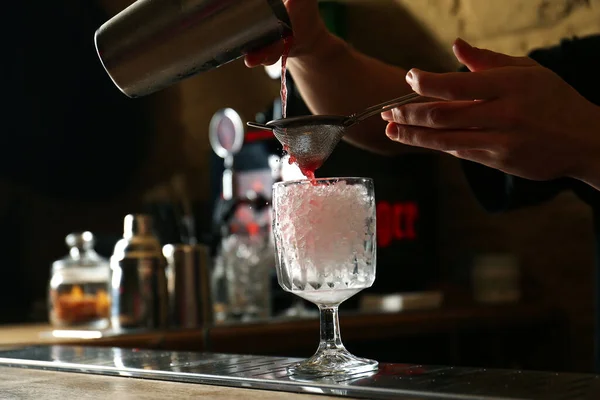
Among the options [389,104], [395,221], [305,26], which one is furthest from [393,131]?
[395,221]

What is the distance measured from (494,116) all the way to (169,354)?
0.62 metres

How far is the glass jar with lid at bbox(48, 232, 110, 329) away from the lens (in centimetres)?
253

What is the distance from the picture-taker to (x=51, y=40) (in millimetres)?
3527

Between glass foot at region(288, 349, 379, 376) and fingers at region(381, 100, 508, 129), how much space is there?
12.6 inches

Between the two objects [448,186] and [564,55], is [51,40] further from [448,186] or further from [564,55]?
[564,55]

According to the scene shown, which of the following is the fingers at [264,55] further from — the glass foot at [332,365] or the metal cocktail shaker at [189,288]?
the metal cocktail shaker at [189,288]

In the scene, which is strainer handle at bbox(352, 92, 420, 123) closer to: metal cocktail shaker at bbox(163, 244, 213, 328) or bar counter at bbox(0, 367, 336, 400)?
bar counter at bbox(0, 367, 336, 400)

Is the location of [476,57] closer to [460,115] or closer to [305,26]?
[460,115]

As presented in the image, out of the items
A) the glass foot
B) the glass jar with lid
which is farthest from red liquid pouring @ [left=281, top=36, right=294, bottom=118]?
the glass jar with lid

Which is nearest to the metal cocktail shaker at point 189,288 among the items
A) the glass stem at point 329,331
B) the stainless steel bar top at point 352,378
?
the stainless steel bar top at point 352,378

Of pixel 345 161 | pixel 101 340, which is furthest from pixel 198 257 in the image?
pixel 345 161

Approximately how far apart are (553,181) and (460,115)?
0.68m

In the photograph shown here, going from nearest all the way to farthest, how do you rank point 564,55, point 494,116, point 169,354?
point 494,116, point 169,354, point 564,55

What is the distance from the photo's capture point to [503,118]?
3.88ft
